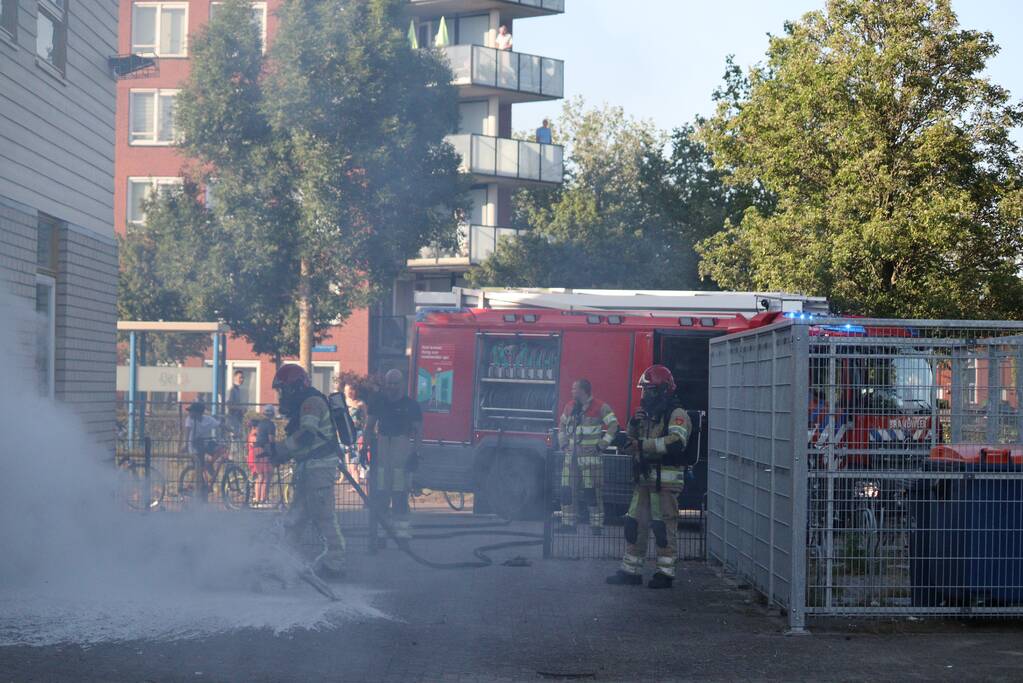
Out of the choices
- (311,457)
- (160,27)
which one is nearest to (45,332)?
(311,457)

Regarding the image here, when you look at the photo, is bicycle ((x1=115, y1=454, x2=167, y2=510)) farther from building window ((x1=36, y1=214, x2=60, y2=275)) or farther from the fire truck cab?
the fire truck cab

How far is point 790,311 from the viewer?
56.1ft

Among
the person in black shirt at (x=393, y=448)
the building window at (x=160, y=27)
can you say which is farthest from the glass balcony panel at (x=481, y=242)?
the person in black shirt at (x=393, y=448)

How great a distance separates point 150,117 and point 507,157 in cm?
1123

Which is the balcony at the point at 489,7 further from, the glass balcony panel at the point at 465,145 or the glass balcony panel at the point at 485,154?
the glass balcony panel at the point at 485,154

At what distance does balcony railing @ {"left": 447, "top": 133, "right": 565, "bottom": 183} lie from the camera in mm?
41594

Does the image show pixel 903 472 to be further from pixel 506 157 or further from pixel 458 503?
pixel 506 157

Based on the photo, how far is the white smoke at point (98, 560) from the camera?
914 cm

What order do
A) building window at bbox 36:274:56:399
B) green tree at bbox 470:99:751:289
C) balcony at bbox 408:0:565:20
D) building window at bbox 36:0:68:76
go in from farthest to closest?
1. balcony at bbox 408:0:565:20
2. green tree at bbox 470:99:751:289
3. building window at bbox 36:274:56:399
4. building window at bbox 36:0:68:76

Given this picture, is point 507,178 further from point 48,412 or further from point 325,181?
point 48,412

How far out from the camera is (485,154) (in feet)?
137

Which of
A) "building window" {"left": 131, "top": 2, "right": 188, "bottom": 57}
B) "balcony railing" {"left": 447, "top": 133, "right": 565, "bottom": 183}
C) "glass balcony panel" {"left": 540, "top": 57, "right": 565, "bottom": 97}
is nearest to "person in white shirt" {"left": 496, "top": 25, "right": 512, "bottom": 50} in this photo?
"glass balcony panel" {"left": 540, "top": 57, "right": 565, "bottom": 97}

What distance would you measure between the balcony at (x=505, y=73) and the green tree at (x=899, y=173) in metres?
15.5

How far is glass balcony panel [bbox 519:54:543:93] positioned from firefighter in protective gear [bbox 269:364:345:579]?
3159cm
